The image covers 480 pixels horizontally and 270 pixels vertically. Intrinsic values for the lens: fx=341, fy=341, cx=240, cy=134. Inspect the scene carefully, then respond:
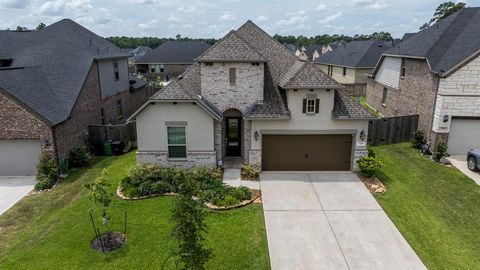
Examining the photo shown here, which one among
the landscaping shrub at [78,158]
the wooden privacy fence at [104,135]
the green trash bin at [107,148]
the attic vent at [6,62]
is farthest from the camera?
the attic vent at [6,62]

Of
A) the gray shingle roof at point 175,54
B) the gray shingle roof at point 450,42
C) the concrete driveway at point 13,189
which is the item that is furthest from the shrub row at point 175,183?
the gray shingle roof at point 175,54

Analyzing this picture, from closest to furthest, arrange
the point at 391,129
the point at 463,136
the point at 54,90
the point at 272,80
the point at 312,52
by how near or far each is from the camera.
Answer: the point at 272,80, the point at 54,90, the point at 463,136, the point at 391,129, the point at 312,52

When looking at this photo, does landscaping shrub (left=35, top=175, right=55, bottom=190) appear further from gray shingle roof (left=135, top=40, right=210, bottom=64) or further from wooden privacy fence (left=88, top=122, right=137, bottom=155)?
gray shingle roof (left=135, top=40, right=210, bottom=64)

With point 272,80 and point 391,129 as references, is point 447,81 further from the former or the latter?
point 272,80

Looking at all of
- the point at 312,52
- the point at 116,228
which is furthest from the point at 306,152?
the point at 312,52

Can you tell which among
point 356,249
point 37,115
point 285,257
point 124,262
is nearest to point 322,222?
point 356,249

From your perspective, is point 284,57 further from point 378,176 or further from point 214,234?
point 214,234

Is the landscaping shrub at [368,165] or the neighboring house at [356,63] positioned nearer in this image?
the landscaping shrub at [368,165]

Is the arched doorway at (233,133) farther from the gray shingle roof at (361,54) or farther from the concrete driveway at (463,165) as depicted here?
the gray shingle roof at (361,54)
